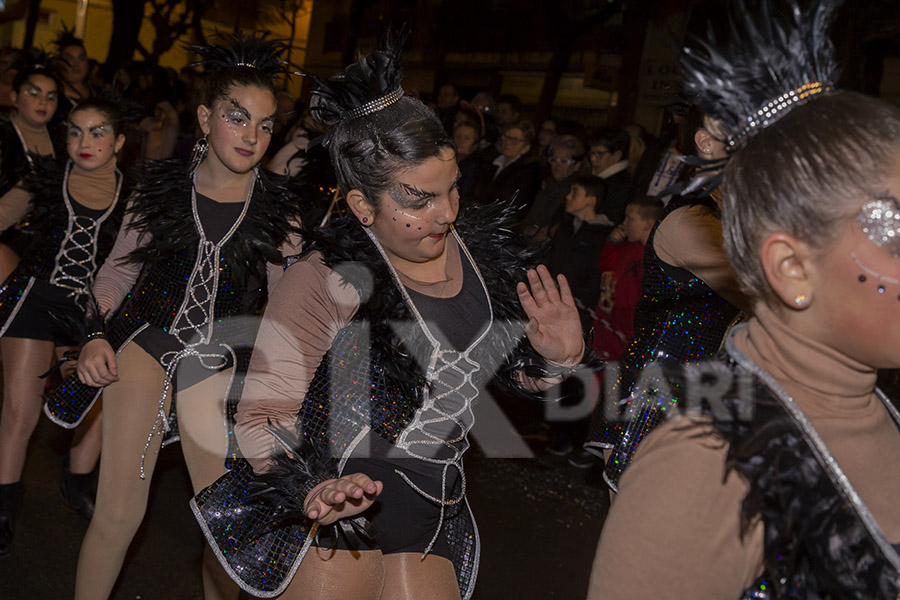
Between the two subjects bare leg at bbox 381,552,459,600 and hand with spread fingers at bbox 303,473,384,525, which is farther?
bare leg at bbox 381,552,459,600

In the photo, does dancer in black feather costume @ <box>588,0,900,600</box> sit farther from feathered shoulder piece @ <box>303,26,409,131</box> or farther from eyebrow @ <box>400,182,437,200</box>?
feathered shoulder piece @ <box>303,26,409,131</box>

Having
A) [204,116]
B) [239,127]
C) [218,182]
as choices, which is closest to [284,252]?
[218,182]

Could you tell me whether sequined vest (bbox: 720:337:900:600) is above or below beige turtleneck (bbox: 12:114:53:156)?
above

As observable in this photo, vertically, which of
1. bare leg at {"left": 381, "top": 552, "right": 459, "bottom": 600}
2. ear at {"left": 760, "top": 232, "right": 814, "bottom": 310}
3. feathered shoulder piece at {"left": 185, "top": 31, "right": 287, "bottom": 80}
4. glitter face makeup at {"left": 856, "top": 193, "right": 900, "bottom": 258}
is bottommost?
bare leg at {"left": 381, "top": 552, "right": 459, "bottom": 600}

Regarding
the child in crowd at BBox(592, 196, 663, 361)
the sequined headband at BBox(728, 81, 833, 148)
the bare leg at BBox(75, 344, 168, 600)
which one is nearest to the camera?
the sequined headband at BBox(728, 81, 833, 148)

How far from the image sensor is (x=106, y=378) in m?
3.11

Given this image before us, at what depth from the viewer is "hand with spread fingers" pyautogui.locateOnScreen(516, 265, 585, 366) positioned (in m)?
2.41

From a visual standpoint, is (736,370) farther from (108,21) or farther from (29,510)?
(108,21)

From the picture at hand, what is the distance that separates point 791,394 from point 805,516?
179 mm

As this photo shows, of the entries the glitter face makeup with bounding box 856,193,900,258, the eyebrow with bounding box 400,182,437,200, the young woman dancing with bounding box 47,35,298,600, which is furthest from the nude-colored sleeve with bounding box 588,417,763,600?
the young woman dancing with bounding box 47,35,298,600

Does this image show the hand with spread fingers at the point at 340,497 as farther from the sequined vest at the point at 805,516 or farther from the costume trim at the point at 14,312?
the costume trim at the point at 14,312

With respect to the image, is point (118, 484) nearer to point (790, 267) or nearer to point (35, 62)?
point (790, 267)

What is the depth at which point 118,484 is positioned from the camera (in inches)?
122

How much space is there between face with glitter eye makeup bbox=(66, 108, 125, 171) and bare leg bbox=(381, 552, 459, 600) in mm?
2516
